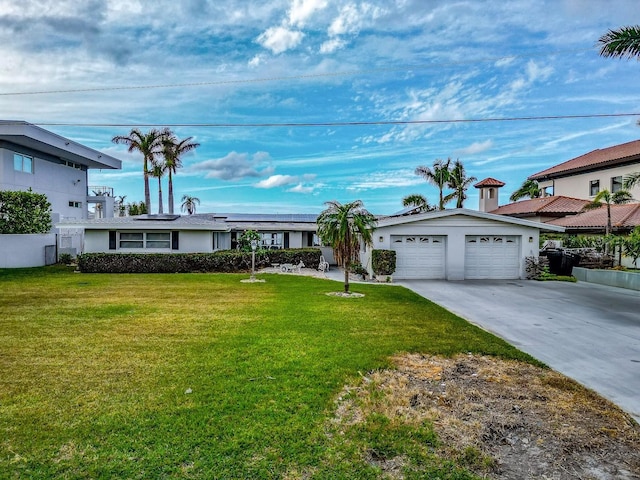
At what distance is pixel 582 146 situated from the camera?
29484 mm

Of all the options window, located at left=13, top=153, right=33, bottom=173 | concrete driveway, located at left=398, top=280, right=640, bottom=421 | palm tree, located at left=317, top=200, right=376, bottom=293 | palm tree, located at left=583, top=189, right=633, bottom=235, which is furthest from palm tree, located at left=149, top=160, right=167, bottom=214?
palm tree, located at left=583, top=189, right=633, bottom=235

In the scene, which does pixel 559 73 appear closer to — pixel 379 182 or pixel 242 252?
pixel 379 182

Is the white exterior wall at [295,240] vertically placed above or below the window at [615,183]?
Result: below

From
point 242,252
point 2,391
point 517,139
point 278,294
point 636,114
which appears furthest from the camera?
point 517,139

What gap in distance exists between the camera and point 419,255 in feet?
57.3

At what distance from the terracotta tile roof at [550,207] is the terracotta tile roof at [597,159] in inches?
106

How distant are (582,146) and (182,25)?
95.1ft

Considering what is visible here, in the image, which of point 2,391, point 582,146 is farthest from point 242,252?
point 582,146

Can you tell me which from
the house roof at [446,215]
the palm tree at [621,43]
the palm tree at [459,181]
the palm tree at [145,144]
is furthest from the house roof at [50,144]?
the palm tree at [459,181]

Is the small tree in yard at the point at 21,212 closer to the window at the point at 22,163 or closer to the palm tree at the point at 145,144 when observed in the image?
the window at the point at 22,163

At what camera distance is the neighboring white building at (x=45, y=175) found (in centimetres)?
2114

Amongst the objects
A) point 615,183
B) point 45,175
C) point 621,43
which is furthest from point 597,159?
point 45,175

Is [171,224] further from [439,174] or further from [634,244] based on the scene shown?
[634,244]

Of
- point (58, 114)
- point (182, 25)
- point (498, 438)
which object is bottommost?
point (498, 438)
